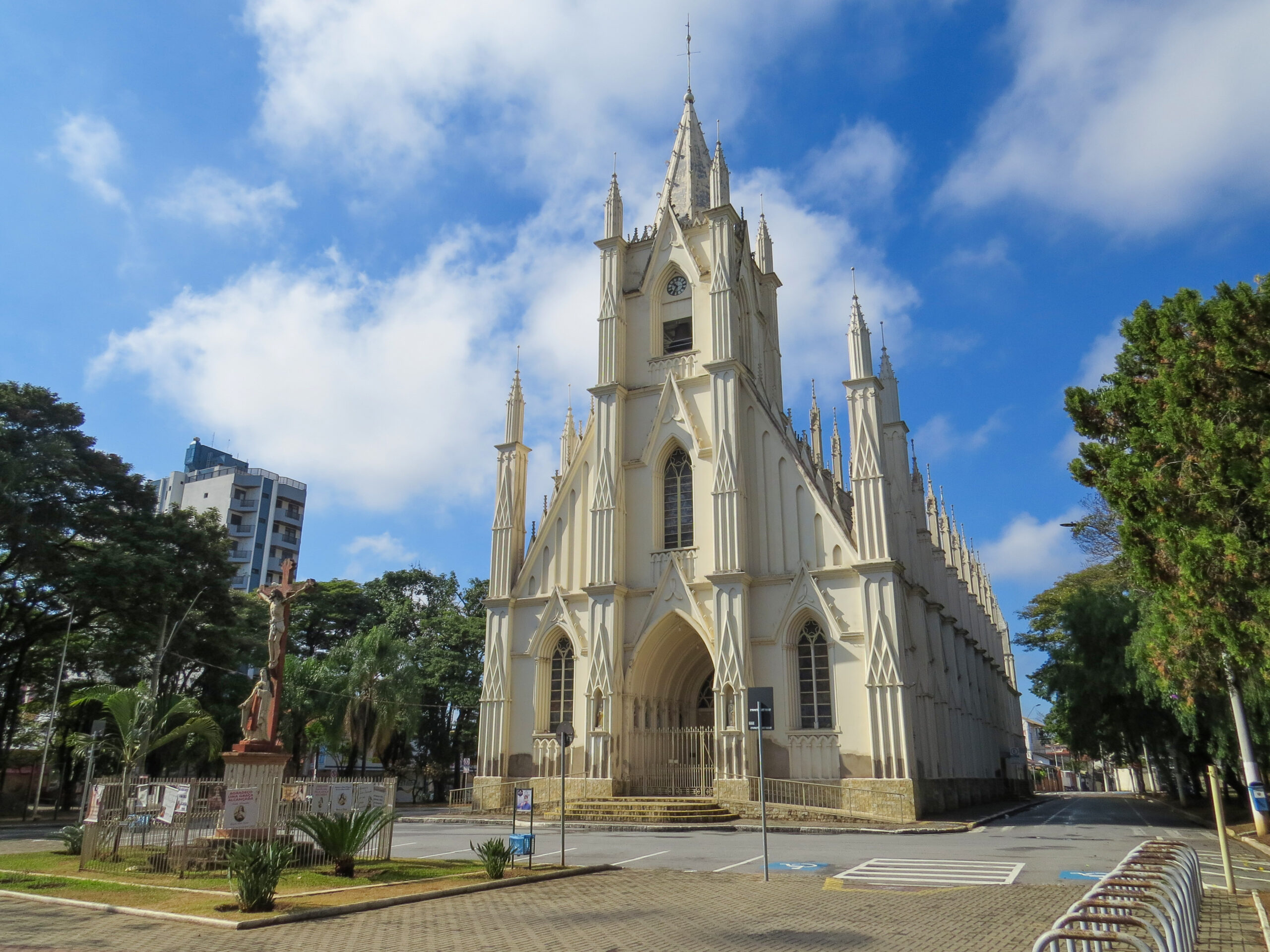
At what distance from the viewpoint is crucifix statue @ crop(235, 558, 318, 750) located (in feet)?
49.2

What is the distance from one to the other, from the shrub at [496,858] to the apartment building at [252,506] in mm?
60231

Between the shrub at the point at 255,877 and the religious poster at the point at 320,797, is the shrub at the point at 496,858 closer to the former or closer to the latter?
the religious poster at the point at 320,797

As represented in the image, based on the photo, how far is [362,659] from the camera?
122 feet

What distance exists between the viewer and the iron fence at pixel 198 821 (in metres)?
13.0

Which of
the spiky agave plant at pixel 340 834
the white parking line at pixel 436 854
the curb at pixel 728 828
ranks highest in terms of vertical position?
the spiky agave plant at pixel 340 834

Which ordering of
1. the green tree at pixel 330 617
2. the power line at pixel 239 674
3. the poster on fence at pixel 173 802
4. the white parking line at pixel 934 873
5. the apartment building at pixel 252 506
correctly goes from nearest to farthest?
the white parking line at pixel 934 873
the poster on fence at pixel 173 802
the power line at pixel 239 674
the green tree at pixel 330 617
the apartment building at pixel 252 506

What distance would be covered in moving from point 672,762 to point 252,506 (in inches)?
2114

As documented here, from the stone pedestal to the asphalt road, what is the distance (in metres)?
2.82

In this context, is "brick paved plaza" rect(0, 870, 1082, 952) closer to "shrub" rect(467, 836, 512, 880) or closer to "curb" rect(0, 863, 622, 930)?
"curb" rect(0, 863, 622, 930)

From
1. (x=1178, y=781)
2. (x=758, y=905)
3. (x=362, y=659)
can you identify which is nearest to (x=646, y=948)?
(x=758, y=905)

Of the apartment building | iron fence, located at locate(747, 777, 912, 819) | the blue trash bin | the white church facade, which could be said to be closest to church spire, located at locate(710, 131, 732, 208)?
the white church facade

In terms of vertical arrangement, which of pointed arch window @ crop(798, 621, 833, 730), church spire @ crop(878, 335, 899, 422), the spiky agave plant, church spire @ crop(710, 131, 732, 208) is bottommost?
the spiky agave plant

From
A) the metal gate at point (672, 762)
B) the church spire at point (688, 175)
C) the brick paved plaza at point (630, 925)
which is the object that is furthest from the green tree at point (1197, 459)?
the church spire at point (688, 175)

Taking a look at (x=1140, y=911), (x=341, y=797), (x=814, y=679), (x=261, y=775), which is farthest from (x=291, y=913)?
(x=814, y=679)
